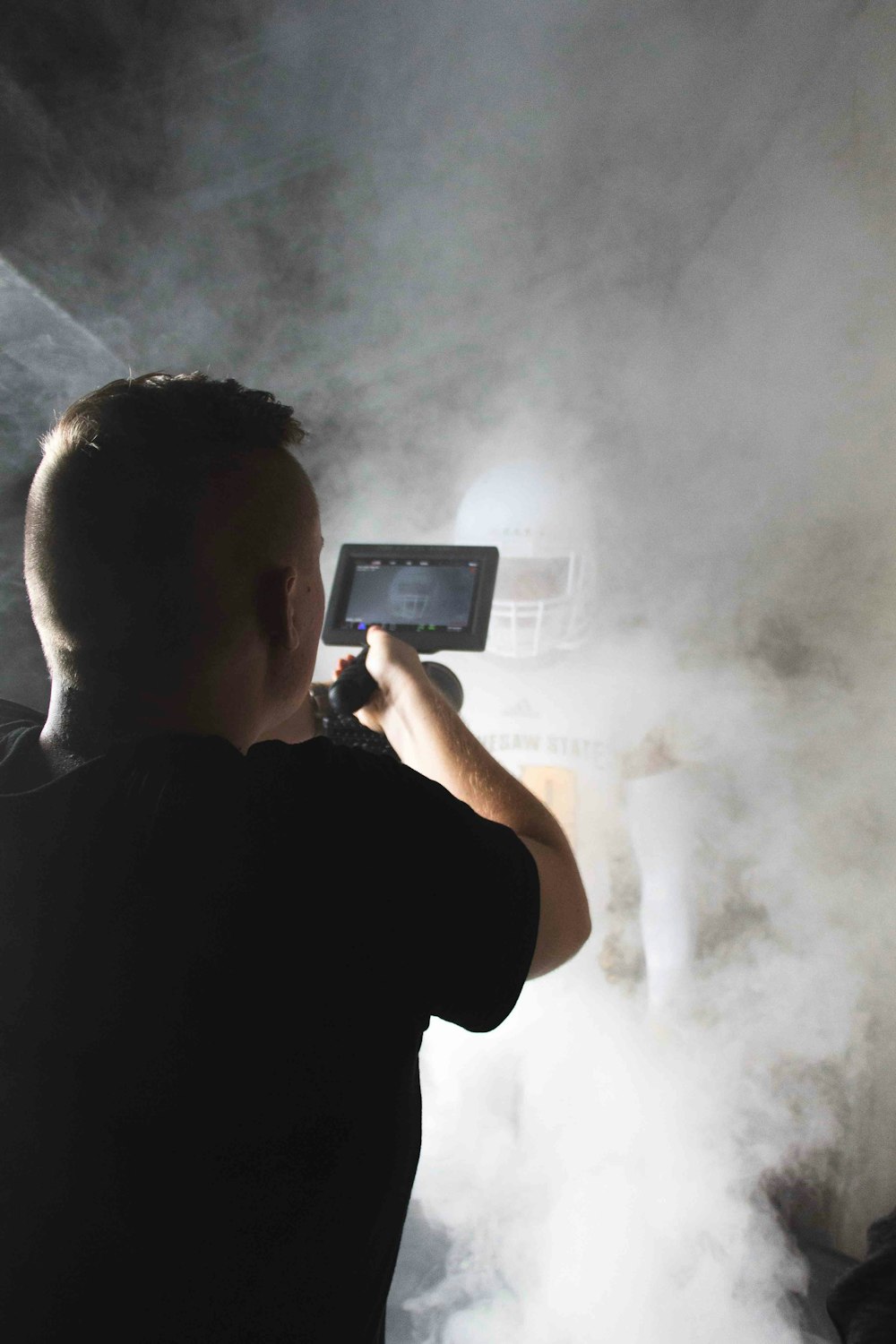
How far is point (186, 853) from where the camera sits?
0.58 meters

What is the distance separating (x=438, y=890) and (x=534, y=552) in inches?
66.8

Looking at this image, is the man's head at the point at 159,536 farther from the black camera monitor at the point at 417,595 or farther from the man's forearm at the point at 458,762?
the black camera monitor at the point at 417,595

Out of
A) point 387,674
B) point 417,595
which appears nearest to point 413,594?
point 417,595

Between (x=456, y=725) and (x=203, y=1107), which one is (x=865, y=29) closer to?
(x=456, y=725)

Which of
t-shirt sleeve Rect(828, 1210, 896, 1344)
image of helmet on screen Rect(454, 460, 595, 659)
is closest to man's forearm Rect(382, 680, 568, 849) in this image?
t-shirt sleeve Rect(828, 1210, 896, 1344)

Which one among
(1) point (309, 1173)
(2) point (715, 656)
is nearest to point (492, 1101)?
(2) point (715, 656)

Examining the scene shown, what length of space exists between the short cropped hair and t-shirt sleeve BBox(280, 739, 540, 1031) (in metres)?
0.15

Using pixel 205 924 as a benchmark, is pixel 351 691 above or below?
above

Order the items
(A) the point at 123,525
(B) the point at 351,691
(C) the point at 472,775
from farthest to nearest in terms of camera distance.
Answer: (B) the point at 351,691 → (C) the point at 472,775 → (A) the point at 123,525

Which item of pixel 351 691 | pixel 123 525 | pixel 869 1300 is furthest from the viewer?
pixel 351 691

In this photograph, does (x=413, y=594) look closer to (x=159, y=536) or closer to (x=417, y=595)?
(x=417, y=595)

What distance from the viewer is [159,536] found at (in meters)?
0.67

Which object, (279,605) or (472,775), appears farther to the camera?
(472,775)

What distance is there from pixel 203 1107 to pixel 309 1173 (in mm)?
92
